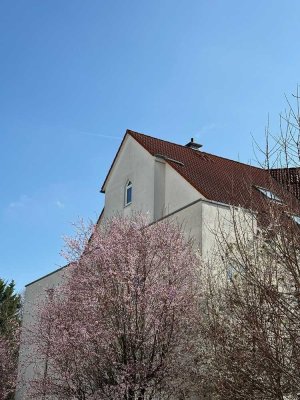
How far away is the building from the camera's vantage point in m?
17.3

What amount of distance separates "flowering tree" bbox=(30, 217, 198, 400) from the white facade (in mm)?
1008

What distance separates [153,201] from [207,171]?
8.72 feet

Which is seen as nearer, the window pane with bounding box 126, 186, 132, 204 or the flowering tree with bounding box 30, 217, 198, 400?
the flowering tree with bounding box 30, 217, 198, 400

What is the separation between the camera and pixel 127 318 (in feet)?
47.0

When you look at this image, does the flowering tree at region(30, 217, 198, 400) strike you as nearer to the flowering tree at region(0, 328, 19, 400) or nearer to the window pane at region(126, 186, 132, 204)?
the window pane at region(126, 186, 132, 204)

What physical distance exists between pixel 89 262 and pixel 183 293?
297 cm

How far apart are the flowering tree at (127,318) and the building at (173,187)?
1283 mm

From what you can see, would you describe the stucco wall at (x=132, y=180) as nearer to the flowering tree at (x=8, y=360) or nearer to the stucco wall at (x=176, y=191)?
the stucco wall at (x=176, y=191)

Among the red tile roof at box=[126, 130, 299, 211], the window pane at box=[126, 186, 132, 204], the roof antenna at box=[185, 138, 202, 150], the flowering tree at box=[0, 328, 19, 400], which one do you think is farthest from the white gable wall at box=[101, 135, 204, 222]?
the flowering tree at box=[0, 328, 19, 400]

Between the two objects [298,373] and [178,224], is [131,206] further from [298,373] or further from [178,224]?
[298,373]

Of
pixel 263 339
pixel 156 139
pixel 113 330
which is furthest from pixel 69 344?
pixel 156 139

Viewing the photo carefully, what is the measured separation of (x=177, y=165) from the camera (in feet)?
72.3

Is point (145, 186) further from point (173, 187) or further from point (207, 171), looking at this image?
point (207, 171)

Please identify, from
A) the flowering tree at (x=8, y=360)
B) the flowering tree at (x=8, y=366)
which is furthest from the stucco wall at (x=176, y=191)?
the flowering tree at (x=8, y=366)
